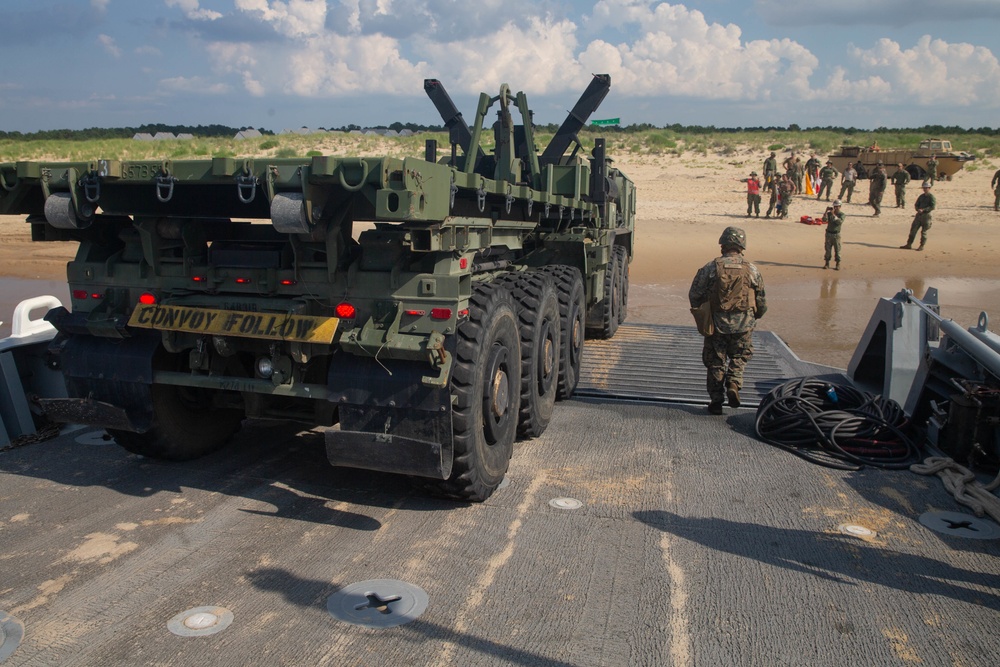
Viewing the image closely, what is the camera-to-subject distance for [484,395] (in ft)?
14.1

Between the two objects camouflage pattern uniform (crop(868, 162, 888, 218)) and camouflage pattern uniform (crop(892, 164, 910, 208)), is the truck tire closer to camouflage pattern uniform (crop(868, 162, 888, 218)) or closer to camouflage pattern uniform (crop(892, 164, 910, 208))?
camouflage pattern uniform (crop(868, 162, 888, 218))

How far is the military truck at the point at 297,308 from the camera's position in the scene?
12.4 ft

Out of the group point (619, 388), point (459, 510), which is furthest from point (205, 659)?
point (619, 388)

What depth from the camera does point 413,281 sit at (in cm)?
395

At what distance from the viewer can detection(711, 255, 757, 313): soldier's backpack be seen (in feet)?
20.9

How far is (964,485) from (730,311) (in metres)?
2.22

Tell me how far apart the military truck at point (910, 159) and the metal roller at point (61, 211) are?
30.1 m

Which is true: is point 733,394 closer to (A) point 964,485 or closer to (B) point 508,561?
(A) point 964,485

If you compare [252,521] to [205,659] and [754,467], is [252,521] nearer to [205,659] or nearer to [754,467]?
[205,659]

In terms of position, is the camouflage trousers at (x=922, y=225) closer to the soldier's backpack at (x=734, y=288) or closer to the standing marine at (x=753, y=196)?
the standing marine at (x=753, y=196)

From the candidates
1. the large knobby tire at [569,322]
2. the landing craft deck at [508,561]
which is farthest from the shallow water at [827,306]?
the landing craft deck at [508,561]

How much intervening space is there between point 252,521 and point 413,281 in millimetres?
1563

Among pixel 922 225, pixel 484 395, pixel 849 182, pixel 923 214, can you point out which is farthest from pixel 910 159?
pixel 484 395

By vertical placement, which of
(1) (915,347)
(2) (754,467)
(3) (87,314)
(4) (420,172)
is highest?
(4) (420,172)
